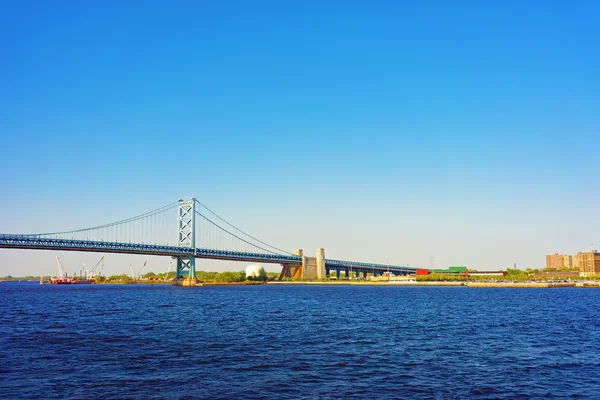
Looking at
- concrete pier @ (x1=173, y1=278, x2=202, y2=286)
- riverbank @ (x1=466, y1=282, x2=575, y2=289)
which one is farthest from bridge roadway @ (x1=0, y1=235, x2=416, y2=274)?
riverbank @ (x1=466, y1=282, x2=575, y2=289)

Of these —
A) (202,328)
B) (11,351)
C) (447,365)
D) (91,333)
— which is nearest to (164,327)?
(202,328)

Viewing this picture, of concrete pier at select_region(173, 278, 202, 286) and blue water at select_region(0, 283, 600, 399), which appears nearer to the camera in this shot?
blue water at select_region(0, 283, 600, 399)

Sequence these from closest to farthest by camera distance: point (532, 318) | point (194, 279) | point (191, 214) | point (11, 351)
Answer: point (11, 351), point (532, 318), point (194, 279), point (191, 214)

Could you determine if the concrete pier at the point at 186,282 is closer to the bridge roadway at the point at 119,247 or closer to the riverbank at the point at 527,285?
the bridge roadway at the point at 119,247

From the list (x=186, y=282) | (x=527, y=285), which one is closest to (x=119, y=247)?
(x=186, y=282)

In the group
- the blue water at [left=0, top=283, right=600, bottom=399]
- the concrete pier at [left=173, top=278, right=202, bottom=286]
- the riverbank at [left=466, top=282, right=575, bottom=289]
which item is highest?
the blue water at [left=0, top=283, right=600, bottom=399]

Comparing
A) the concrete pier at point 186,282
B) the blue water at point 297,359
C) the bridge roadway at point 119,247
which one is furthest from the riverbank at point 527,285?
the blue water at point 297,359

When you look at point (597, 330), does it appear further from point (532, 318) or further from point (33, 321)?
point (33, 321)

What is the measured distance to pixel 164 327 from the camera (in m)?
39.9

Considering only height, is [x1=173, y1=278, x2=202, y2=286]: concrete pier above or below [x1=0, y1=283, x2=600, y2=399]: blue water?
below

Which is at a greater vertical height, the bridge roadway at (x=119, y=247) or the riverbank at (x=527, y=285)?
the bridge roadway at (x=119, y=247)

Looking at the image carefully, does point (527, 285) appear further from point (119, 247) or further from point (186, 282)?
point (119, 247)

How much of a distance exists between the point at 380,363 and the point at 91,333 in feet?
69.8

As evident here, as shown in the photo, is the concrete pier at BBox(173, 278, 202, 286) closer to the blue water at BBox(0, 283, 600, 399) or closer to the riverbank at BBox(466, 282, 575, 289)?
the riverbank at BBox(466, 282, 575, 289)
